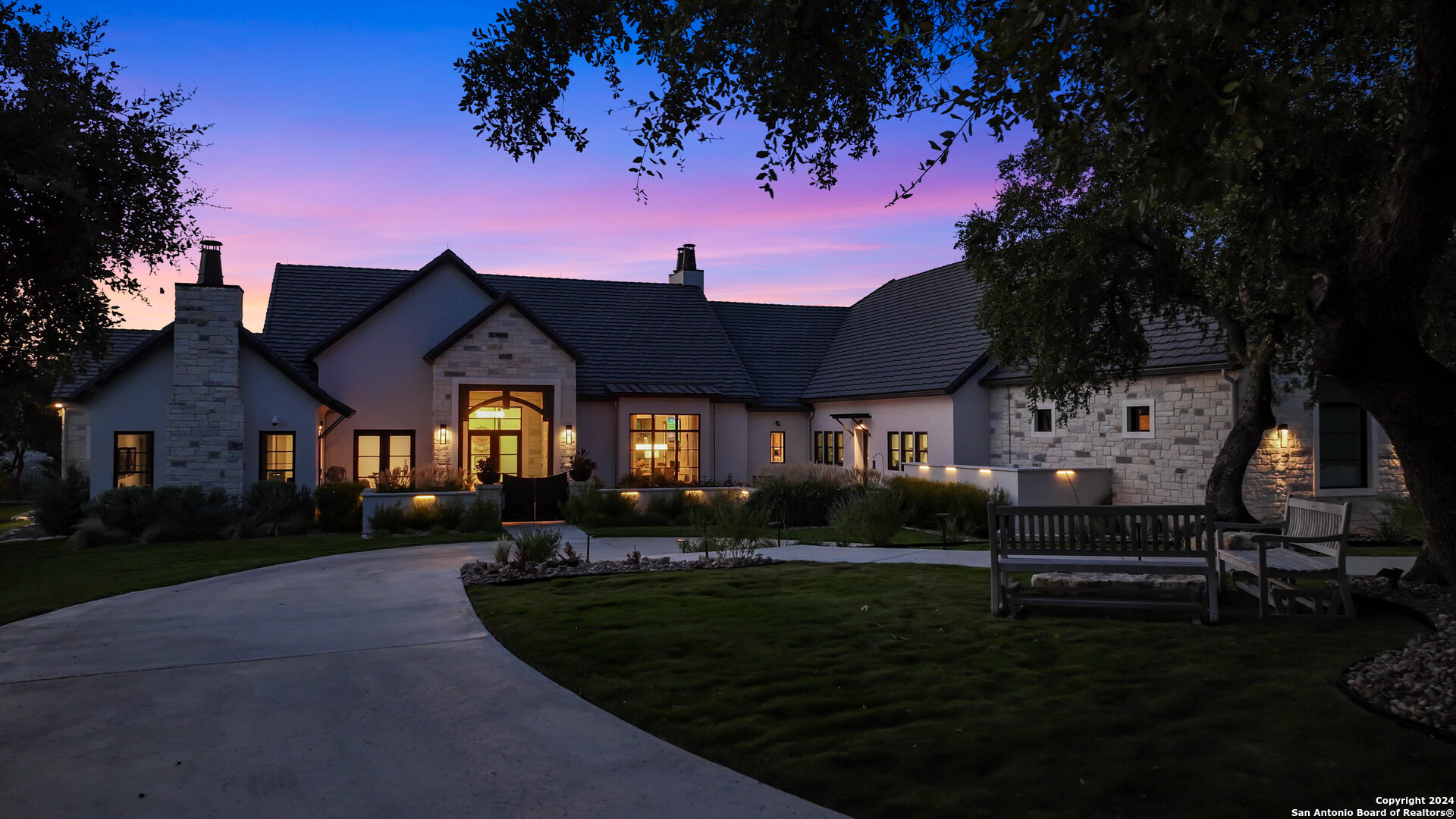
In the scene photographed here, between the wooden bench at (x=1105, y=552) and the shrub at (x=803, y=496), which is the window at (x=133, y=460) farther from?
the wooden bench at (x=1105, y=552)

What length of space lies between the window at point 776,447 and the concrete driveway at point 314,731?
67.2 ft

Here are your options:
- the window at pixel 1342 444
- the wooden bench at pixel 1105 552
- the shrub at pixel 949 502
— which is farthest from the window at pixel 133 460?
the window at pixel 1342 444

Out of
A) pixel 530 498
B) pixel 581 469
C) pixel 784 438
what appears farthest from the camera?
pixel 784 438

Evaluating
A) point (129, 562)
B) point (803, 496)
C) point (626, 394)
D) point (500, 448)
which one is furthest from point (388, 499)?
point (626, 394)

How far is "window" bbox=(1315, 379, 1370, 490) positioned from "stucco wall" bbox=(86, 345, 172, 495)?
76.2 feet

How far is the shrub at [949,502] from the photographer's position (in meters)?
17.2

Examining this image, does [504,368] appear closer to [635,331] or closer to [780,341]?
[635,331]

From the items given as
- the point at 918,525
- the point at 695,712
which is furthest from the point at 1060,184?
the point at 918,525

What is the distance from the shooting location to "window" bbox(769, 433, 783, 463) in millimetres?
28453

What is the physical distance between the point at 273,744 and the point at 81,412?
20.9 meters

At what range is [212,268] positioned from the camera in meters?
19.2

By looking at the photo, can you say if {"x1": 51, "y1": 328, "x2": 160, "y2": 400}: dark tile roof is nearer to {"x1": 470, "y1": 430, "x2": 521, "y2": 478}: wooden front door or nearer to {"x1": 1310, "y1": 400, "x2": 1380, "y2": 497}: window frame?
{"x1": 470, "y1": 430, "x2": 521, "y2": 478}: wooden front door

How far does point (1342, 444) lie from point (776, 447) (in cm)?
1534

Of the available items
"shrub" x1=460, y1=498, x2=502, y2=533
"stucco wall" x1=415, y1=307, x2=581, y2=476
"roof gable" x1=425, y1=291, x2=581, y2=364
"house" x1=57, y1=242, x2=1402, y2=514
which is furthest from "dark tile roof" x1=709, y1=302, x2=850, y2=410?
"shrub" x1=460, y1=498, x2=502, y2=533
